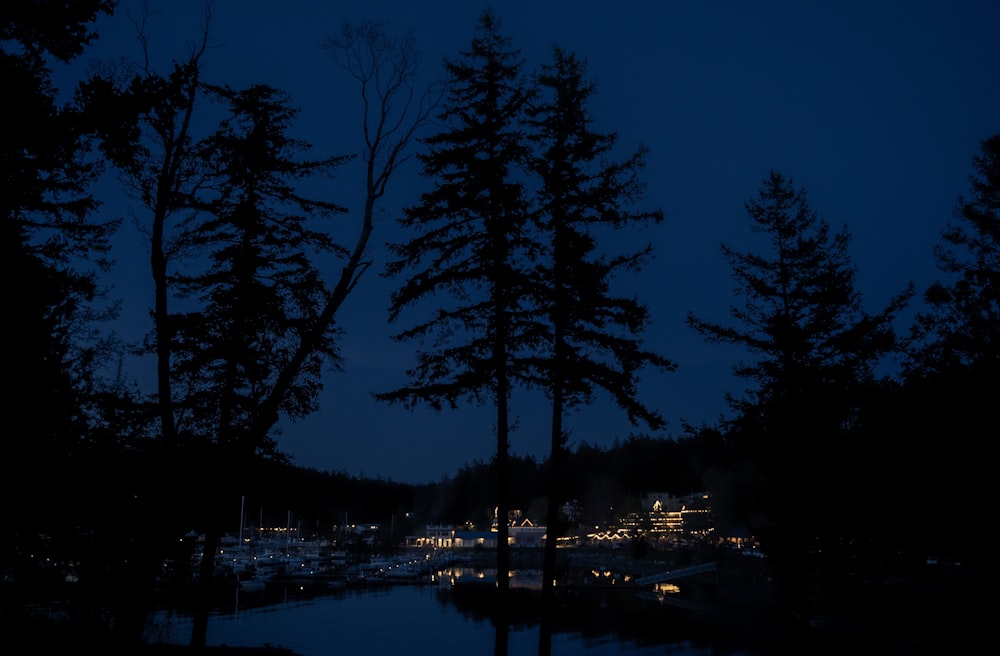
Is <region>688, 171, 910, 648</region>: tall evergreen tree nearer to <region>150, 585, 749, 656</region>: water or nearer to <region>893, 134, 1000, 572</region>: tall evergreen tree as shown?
<region>893, 134, 1000, 572</region>: tall evergreen tree

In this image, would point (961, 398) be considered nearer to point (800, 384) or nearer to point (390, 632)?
point (800, 384)

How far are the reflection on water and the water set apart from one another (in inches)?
2.2

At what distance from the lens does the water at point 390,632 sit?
3806 centimetres

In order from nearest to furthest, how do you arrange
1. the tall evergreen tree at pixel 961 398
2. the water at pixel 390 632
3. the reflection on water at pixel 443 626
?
the tall evergreen tree at pixel 961 398
the water at pixel 390 632
the reflection on water at pixel 443 626

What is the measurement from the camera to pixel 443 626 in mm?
48469

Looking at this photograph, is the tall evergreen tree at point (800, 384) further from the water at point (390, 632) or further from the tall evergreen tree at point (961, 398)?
the water at point (390, 632)

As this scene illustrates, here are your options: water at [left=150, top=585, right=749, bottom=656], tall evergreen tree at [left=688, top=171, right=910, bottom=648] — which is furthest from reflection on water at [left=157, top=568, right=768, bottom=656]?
tall evergreen tree at [left=688, top=171, right=910, bottom=648]

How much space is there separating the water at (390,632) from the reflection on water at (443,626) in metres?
0.06

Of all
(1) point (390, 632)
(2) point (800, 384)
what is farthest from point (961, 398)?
(1) point (390, 632)

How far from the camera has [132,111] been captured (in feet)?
34.0

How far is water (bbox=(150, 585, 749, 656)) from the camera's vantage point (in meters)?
38.1

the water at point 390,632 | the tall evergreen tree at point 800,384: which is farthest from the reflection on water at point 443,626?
the tall evergreen tree at point 800,384

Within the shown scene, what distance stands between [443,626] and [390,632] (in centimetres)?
481

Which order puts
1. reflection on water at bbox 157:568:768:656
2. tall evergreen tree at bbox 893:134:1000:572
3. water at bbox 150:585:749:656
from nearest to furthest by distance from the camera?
tall evergreen tree at bbox 893:134:1000:572, water at bbox 150:585:749:656, reflection on water at bbox 157:568:768:656
